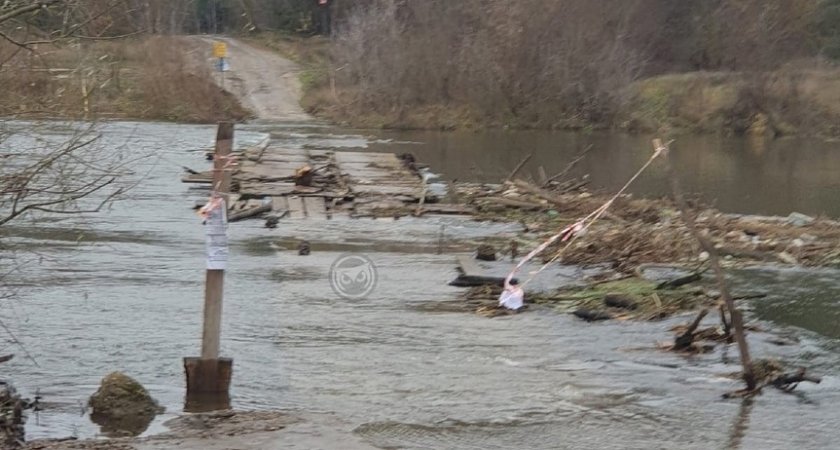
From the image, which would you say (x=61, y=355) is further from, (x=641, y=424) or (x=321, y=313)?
(x=641, y=424)

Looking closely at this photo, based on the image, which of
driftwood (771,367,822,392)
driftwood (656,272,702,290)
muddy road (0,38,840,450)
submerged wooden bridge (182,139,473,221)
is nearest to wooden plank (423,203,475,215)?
submerged wooden bridge (182,139,473,221)

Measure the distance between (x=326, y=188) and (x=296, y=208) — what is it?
119 inches

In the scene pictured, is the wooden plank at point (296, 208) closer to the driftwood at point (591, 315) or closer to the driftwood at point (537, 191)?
the driftwood at point (537, 191)

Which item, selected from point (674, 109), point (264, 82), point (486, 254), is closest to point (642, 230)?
point (486, 254)

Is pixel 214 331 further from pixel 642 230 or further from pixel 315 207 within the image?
pixel 315 207

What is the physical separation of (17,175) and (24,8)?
4.45ft

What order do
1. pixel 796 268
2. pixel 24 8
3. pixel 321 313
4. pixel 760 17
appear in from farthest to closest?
pixel 760 17 → pixel 796 268 → pixel 321 313 → pixel 24 8

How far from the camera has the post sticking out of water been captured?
34.1 ft

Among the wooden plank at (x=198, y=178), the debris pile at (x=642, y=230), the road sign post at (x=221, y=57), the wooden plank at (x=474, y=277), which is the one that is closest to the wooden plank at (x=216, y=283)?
the wooden plank at (x=474, y=277)

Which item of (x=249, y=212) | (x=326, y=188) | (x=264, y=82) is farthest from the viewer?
(x=264, y=82)

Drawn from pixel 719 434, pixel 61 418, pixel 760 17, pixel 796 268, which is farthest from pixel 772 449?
pixel 760 17

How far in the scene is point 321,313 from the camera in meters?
15.7

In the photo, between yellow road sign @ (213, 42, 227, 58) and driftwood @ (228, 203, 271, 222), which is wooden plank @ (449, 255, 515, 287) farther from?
yellow road sign @ (213, 42, 227, 58)

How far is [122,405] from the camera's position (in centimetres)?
1051
